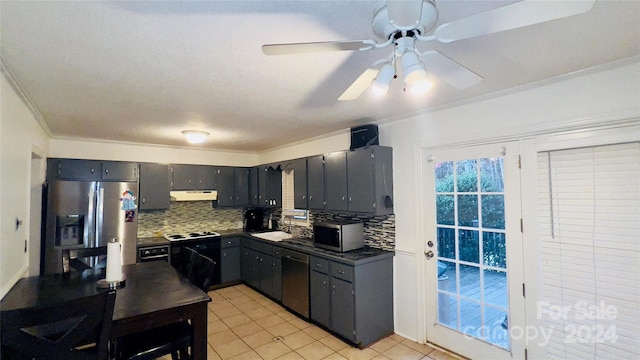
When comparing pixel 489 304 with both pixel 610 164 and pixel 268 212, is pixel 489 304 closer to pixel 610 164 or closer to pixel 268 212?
pixel 610 164

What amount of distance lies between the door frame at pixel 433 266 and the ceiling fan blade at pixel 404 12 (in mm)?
1942

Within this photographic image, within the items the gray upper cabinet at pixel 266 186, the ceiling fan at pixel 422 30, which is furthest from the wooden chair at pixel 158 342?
the gray upper cabinet at pixel 266 186

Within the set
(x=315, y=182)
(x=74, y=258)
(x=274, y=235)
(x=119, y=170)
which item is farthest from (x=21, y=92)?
(x=274, y=235)

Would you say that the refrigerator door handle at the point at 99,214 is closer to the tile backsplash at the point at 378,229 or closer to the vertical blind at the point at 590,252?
the tile backsplash at the point at 378,229

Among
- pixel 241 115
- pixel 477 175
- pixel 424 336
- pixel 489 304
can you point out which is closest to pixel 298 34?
pixel 241 115

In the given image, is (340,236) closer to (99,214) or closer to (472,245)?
(472,245)

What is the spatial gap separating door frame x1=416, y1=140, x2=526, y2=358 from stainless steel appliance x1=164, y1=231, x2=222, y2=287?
2.94 m

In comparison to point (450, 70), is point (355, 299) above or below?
below

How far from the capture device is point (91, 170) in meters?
4.14

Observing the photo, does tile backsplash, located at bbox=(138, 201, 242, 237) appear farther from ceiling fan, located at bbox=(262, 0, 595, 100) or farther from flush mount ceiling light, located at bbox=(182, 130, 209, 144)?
ceiling fan, located at bbox=(262, 0, 595, 100)

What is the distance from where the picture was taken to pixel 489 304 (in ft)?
8.52

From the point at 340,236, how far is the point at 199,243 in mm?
2524

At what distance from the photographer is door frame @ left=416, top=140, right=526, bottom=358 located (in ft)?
7.82

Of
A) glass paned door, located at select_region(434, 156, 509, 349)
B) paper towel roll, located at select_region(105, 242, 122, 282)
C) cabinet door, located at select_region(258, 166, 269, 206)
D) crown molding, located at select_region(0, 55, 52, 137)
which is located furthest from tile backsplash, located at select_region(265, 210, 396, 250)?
crown molding, located at select_region(0, 55, 52, 137)
